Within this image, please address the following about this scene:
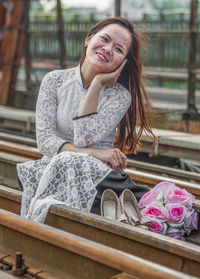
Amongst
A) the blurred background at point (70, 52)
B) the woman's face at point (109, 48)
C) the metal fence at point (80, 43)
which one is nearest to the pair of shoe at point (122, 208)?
the woman's face at point (109, 48)

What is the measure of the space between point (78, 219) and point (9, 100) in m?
7.60

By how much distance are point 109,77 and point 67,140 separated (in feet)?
1.55

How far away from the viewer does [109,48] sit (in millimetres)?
3436

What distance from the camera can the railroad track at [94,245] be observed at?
2.59 m

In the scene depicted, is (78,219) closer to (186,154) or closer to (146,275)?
(146,275)

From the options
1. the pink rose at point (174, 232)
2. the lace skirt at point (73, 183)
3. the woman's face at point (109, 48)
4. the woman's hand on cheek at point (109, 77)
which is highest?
the woman's face at point (109, 48)

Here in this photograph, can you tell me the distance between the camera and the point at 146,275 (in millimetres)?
2348

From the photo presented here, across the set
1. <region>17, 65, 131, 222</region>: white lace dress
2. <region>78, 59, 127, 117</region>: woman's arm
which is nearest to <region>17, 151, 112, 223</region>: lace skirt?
<region>17, 65, 131, 222</region>: white lace dress

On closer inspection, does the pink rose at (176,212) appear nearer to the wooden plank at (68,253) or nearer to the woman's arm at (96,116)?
the woman's arm at (96,116)

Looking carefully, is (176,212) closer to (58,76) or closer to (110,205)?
(110,205)

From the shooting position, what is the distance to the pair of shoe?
11.0 feet

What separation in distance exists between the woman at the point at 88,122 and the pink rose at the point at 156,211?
199 mm

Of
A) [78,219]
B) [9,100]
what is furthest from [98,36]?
[9,100]

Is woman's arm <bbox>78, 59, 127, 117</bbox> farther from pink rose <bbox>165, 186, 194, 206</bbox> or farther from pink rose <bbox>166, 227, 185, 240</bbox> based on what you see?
pink rose <bbox>166, 227, 185, 240</bbox>
